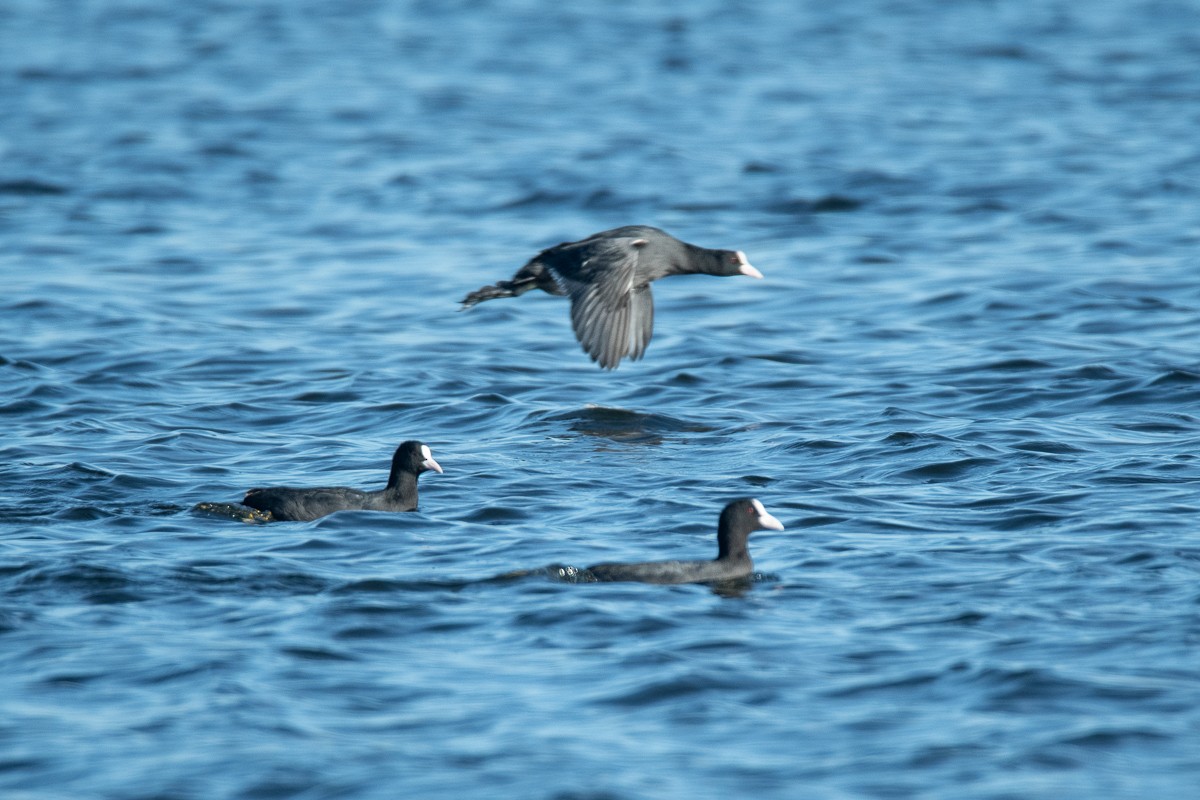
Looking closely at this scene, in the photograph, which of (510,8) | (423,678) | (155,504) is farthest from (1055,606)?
(510,8)

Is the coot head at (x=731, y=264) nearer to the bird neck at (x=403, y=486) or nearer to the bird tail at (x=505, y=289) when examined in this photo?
the bird tail at (x=505, y=289)

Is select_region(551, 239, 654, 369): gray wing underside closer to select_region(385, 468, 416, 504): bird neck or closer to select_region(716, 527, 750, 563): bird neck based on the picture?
select_region(385, 468, 416, 504): bird neck

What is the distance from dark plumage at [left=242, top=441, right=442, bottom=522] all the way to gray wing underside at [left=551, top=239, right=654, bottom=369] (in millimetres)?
1947

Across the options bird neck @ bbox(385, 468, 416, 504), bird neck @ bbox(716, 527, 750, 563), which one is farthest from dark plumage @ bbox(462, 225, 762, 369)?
bird neck @ bbox(716, 527, 750, 563)

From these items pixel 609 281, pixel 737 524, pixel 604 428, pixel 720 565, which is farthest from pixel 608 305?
pixel 720 565

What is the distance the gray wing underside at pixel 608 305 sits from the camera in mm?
11812

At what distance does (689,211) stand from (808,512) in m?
10.5

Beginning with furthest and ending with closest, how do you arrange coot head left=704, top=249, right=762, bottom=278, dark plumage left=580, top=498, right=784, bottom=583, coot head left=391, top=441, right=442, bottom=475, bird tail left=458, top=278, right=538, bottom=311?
coot head left=704, top=249, right=762, bottom=278 < bird tail left=458, top=278, right=538, bottom=311 < coot head left=391, top=441, right=442, bottom=475 < dark plumage left=580, top=498, right=784, bottom=583

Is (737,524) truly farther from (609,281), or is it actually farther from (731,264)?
(731,264)

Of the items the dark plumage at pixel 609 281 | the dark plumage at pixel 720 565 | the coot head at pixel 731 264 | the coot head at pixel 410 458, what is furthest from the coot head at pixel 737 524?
the coot head at pixel 731 264

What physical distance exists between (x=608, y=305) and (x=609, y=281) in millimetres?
196

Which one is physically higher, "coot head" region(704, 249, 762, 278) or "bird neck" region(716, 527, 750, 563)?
"coot head" region(704, 249, 762, 278)

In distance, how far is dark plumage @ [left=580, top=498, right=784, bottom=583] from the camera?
851 centimetres

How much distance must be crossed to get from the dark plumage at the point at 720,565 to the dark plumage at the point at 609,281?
2987mm
